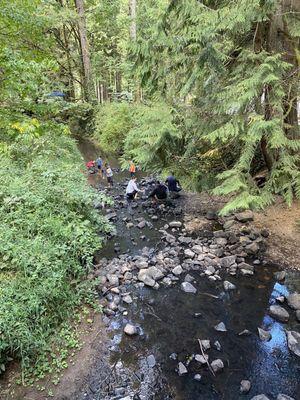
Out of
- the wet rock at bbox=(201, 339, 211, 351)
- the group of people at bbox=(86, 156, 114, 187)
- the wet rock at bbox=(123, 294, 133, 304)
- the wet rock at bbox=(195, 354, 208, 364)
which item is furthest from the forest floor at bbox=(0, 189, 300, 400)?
the group of people at bbox=(86, 156, 114, 187)

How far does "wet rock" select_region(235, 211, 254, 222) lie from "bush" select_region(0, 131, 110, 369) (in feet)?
14.8

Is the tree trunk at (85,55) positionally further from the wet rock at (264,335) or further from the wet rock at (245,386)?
the wet rock at (245,386)

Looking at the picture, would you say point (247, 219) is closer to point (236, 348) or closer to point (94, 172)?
point (236, 348)

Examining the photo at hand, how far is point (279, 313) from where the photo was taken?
593 centimetres

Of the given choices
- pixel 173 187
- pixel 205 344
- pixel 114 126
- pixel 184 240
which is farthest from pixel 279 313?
pixel 114 126

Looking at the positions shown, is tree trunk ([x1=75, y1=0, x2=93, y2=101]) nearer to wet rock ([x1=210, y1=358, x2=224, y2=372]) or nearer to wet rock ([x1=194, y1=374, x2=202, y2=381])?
wet rock ([x1=210, y1=358, x2=224, y2=372])

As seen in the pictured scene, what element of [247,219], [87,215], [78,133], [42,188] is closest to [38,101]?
[42,188]

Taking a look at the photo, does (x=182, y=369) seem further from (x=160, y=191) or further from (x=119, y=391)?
(x=160, y=191)

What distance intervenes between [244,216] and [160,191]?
12.2 feet

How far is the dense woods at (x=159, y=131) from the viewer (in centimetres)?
532

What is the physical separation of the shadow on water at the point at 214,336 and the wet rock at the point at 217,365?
80 millimetres

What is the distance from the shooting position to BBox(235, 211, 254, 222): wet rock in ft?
31.1

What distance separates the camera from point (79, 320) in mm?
5852

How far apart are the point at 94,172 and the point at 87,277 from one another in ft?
31.6
